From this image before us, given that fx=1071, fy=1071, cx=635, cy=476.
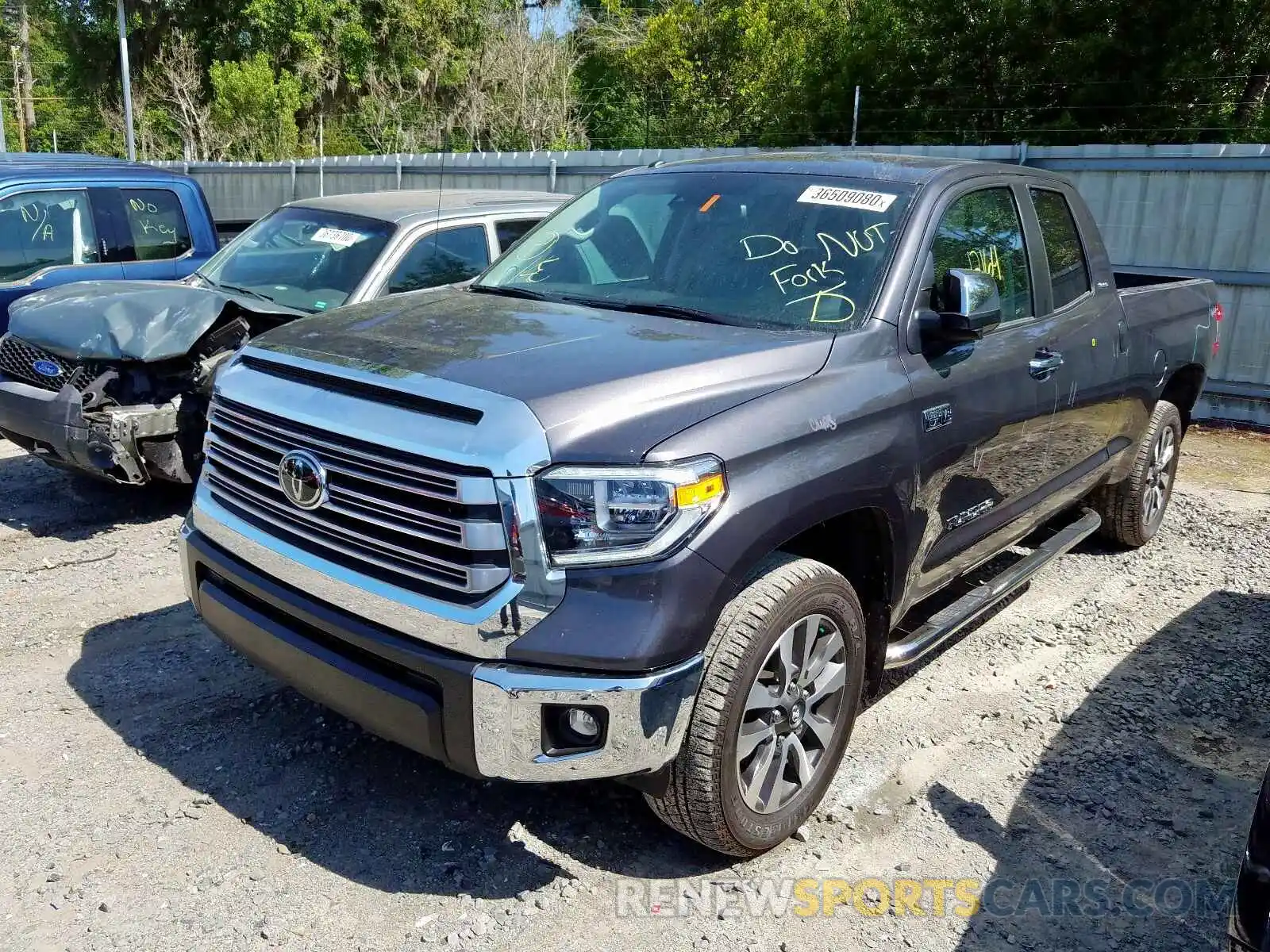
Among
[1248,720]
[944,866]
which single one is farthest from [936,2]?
[944,866]

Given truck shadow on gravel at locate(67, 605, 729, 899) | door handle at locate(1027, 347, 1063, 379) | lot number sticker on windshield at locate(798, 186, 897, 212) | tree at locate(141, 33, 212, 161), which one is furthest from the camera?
tree at locate(141, 33, 212, 161)

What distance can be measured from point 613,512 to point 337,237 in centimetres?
429

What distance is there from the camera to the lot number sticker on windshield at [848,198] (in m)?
3.81

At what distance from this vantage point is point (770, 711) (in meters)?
3.12

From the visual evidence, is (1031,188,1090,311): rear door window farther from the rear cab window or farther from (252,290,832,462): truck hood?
the rear cab window

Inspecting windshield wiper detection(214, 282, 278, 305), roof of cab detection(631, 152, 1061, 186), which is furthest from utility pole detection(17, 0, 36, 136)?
roof of cab detection(631, 152, 1061, 186)

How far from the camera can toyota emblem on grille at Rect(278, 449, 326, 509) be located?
2961 mm

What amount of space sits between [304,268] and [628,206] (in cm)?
277

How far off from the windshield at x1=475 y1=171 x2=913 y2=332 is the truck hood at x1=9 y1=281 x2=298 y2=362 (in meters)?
1.97

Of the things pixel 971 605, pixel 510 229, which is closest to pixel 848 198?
pixel 971 605

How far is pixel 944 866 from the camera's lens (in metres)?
3.29

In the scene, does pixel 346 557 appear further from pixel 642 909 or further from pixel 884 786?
pixel 884 786

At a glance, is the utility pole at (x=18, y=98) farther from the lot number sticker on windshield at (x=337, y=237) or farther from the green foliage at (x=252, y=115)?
the lot number sticker on windshield at (x=337, y=237)

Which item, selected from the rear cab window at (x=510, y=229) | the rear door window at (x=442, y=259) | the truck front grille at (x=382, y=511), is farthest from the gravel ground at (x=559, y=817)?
the rear cab window at (x=510, y=229)
